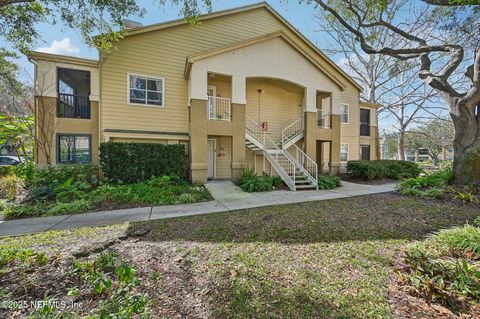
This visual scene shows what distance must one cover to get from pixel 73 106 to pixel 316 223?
1206 centimetres

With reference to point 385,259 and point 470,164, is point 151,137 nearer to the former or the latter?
point 385,259

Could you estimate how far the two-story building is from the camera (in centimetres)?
990

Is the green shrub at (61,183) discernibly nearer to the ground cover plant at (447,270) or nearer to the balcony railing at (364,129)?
the ground cover plant at (447,270)

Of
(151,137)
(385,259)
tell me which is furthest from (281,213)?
(151,137)

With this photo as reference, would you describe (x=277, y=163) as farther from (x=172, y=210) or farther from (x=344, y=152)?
(x=344, y=152)

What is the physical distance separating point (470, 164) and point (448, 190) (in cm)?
175

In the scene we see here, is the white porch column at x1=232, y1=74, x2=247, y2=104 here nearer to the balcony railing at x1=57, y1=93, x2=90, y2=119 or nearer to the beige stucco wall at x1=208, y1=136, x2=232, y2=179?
the beige stucco wall at x1=208, y1=136, x2=232, y2=179

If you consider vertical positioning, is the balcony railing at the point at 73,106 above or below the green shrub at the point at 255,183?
above

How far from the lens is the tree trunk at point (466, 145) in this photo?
841 cm

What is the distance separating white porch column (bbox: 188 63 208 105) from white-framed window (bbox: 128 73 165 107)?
2161 millimetres

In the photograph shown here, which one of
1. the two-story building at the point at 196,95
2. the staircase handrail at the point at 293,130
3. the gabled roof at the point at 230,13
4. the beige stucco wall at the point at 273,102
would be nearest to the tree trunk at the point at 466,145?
the two-story building at the point at 196,95

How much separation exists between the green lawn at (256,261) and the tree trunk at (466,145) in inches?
157

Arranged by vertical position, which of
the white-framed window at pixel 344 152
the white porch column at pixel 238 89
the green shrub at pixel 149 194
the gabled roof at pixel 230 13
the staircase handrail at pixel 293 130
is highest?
the gabled roof at pixel 230 13

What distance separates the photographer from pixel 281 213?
5.87 m
